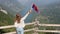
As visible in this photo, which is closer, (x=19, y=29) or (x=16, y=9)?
(x=19, y=29)

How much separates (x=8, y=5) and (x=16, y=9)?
371 mm

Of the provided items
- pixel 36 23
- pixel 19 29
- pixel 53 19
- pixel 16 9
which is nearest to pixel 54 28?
pixel 53 19

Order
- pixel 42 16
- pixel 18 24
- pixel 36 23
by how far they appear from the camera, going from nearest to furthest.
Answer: pixel 18 24
pixel 36 23
pixel 42 16

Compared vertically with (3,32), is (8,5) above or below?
above

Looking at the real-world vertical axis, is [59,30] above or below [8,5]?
below

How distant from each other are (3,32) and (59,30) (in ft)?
7.58

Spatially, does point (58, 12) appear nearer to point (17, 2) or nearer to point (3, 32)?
point (17, 2)

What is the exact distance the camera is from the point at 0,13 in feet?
32.1

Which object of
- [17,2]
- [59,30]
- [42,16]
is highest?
[17,2]

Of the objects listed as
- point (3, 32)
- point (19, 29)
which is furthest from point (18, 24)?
point (3, 32)

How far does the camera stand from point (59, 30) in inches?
378

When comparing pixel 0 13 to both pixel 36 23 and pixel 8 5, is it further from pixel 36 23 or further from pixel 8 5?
pixel 36 23

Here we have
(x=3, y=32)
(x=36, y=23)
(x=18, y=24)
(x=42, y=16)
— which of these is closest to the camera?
(x=18, y=24)

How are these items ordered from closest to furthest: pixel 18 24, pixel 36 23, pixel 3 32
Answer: pixel 18 24 < pixel 3 32 < pixel 36 23
